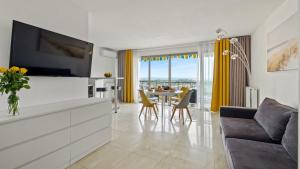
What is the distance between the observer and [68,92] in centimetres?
256

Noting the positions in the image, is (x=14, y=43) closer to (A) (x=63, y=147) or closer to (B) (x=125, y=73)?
(A) (x=63, y=147)

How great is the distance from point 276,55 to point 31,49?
378cm

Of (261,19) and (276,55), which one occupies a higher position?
(261,19)

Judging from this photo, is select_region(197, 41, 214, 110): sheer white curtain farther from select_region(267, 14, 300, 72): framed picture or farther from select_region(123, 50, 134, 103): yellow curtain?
select_region(123, 50, 134, 103): yellow curtain

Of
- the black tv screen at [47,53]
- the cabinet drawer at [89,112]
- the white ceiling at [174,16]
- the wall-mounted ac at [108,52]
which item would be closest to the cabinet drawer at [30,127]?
the cabinet drawer at [89,112]

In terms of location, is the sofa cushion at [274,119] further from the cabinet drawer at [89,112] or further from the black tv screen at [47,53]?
the black tv screen at [47,53]

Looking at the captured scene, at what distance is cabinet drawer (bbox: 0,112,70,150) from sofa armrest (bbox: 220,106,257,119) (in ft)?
8.62

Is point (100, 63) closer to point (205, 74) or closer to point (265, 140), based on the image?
point (205, 74)

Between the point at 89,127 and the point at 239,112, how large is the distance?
2.56m

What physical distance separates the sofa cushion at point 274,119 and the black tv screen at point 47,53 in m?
2.84

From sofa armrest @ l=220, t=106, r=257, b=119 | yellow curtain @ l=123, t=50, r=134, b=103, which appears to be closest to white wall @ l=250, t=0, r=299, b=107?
sofa armrest @ l=220, t=106, r=257, b=119

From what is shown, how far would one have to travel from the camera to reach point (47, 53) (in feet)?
6.87

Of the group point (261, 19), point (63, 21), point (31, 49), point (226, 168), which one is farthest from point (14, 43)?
point (261, 19)

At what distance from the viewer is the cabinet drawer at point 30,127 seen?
1.33 metres
